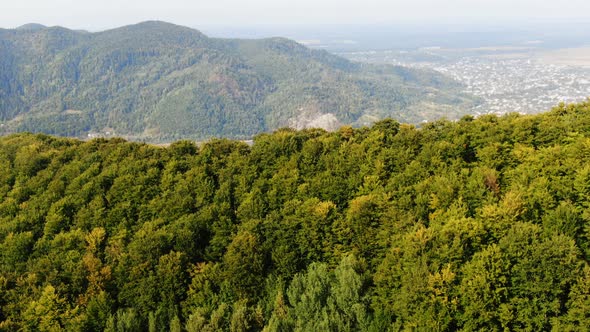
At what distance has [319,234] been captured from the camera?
26094 millimetres

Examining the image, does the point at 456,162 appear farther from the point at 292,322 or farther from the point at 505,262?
the point at 292,322

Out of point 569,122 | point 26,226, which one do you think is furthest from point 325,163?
point 26,226

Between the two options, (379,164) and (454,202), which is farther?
(379,164)

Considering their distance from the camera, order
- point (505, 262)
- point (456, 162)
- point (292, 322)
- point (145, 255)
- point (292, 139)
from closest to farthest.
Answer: point (505, 262) < point (292, 322) < point (145, 255) < point (456, 162) < point (292, 139)

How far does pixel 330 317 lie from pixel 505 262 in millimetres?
9058

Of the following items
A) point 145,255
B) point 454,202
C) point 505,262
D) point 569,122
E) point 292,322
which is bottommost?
point 292,322

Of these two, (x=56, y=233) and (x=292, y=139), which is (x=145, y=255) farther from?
(x=292, y=139)

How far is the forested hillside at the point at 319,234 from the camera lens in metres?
19.5

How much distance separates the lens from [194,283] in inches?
955

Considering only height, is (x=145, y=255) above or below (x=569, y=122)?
below

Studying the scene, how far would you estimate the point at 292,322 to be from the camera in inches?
837

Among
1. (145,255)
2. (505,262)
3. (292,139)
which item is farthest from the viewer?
(292,139)

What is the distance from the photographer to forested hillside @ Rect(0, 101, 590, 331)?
1948cm

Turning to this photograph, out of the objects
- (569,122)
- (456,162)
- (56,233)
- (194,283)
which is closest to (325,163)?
(456,162)
